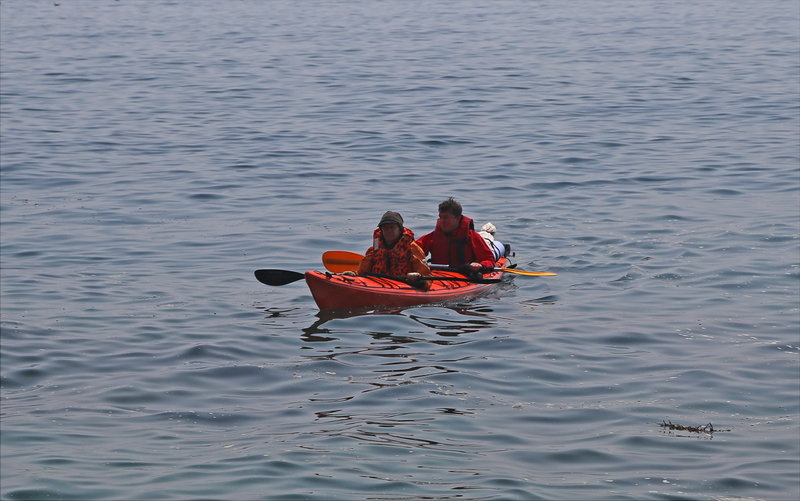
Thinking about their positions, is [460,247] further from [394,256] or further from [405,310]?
[405,310]

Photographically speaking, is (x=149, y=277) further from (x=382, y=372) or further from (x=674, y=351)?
(x=674, y=351)

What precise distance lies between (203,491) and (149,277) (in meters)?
7.75

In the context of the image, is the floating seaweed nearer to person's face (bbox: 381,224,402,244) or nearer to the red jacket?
person's face (bbox: 381,224,402,244)

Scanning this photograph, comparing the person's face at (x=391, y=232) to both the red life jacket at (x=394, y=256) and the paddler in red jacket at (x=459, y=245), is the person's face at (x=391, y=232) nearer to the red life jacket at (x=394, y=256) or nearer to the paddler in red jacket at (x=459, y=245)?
the red life jacket at (x=394, y=256)

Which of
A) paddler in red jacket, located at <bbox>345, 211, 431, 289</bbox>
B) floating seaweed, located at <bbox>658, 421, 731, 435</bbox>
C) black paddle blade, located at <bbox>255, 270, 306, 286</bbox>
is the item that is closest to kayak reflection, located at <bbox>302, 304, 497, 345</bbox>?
paddler in red jacket, located at <bbox>345, 211, 431, 289</bbox>

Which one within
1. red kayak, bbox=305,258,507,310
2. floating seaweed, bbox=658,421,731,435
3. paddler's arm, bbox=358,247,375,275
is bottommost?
floating seaweed, bbox=658,421,731,435

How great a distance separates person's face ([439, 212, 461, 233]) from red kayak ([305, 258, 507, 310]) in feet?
2.74

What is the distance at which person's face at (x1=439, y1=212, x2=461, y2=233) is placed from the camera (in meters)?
14.0

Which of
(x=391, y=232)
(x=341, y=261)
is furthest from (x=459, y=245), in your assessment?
(x=341, y=261)

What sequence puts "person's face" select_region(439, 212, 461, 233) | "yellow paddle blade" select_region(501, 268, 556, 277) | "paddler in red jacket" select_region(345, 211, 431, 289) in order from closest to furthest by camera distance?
"paddler in red jacket" select_region(345, 211, 431, 289) < "person's face" select_region(439, 212, 461, 233) < "yellow paddle blade" select_region(501, 268, 556, 277)

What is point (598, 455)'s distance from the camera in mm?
8305

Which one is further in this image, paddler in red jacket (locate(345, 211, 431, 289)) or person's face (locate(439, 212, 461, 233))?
person's face (locate(439, 212, 461, 233))

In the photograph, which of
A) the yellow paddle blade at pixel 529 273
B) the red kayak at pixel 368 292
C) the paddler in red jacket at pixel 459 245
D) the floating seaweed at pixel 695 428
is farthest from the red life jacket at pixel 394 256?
the floating seaweed at pixel 695 428

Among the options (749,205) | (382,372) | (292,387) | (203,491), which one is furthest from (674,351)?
(749,205)
